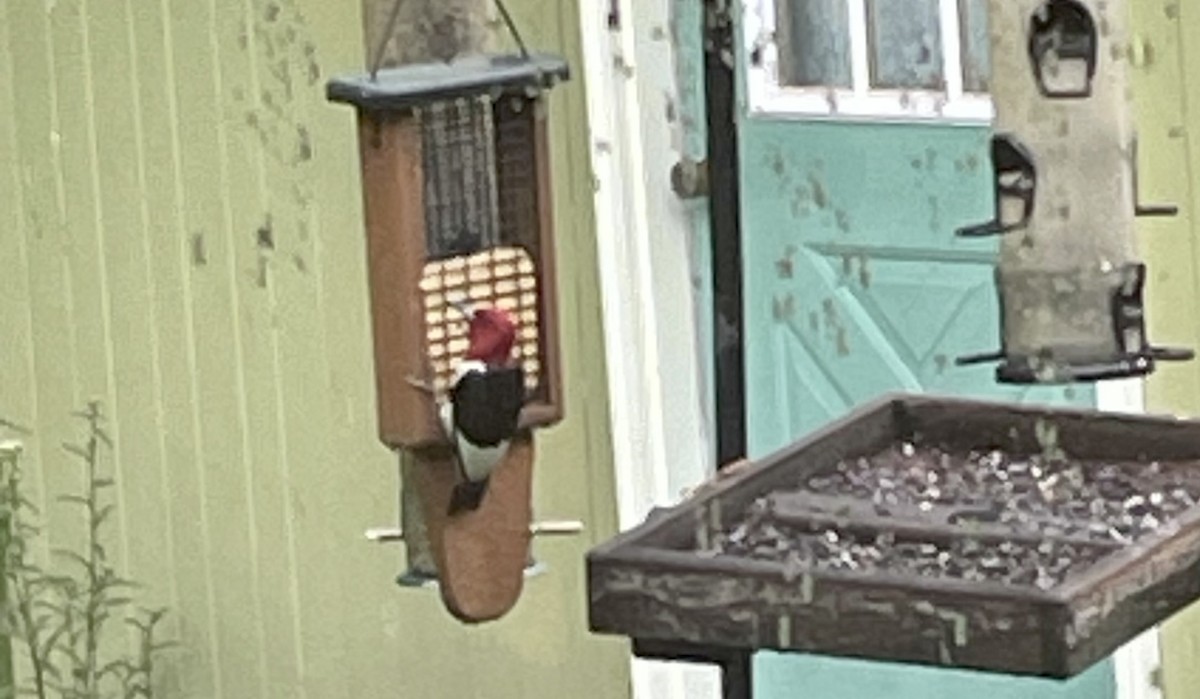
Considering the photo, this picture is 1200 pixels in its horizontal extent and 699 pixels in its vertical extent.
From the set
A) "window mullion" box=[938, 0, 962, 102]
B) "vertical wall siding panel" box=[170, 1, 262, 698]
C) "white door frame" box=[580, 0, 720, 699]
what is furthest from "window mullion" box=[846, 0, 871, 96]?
"vertical wall siding panel" box=[170, 1, 262, 698]

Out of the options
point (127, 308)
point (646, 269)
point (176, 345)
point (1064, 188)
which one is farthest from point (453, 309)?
point (127, 308)

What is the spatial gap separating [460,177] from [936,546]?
922 mm

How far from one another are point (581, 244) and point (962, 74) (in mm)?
851

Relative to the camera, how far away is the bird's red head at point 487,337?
3.81 meters

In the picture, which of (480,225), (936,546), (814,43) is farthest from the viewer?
(814,43)

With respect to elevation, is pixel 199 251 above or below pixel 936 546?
above

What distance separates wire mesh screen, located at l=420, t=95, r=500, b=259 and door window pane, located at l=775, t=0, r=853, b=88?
1398mm

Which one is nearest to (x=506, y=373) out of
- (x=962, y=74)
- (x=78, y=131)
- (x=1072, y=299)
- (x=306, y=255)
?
(x=1072, y=299)

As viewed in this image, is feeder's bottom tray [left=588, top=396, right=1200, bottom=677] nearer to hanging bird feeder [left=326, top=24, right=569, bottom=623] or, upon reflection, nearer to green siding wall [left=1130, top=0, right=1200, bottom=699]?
hanging bird feeder [left=326, top=24, right=569, bottom=623]

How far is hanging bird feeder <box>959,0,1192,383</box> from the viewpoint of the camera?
147 inches

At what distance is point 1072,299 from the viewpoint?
3752mm

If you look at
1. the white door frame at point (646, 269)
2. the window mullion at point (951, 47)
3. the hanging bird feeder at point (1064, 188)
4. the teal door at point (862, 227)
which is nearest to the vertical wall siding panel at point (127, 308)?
the white door frame at point (646, 269)

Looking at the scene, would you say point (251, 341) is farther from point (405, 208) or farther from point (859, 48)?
point (405, 208)

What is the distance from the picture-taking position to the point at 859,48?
5.32 meters
